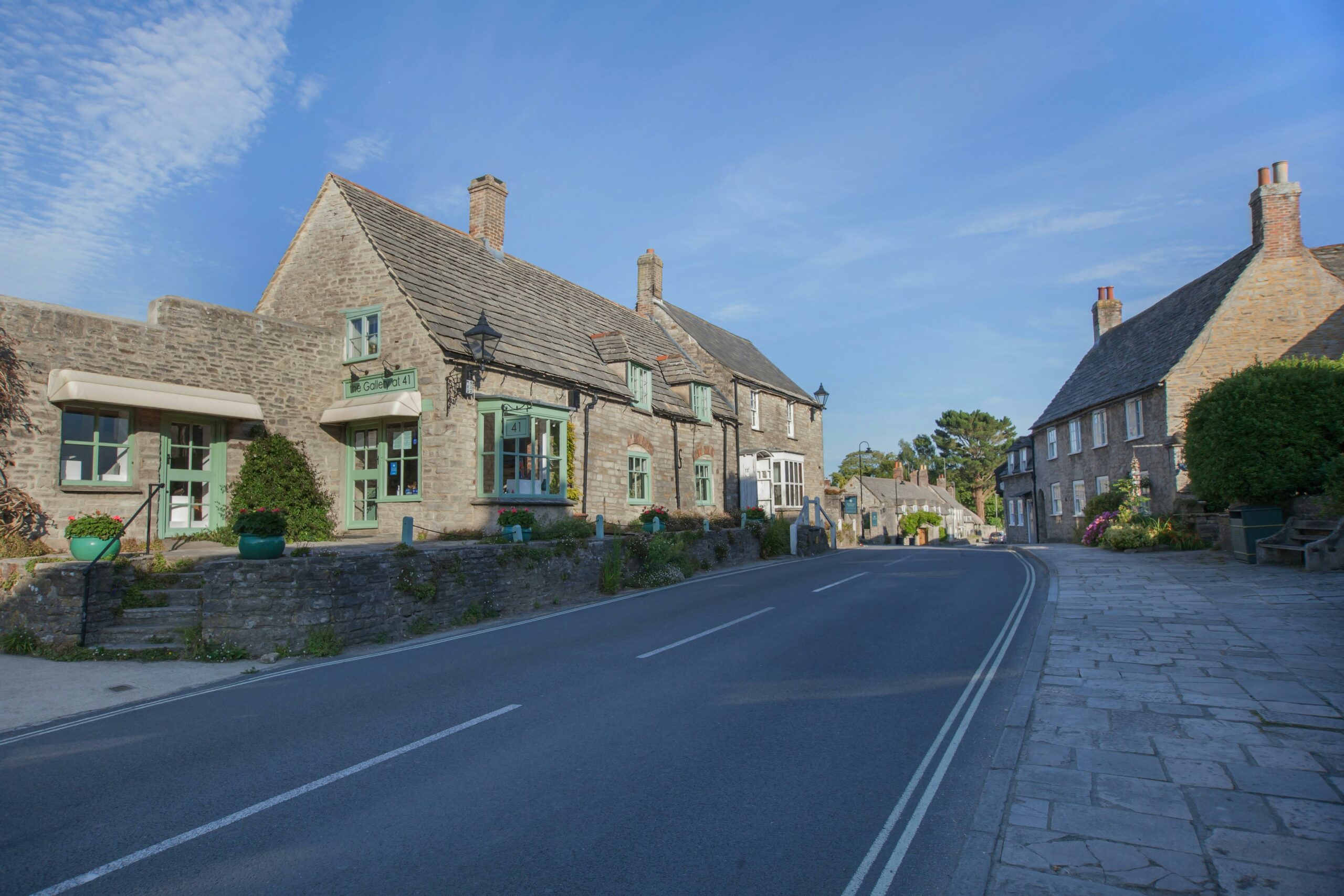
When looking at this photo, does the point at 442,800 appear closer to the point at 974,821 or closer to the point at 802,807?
the point at 802,807

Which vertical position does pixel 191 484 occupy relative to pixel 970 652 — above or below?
above

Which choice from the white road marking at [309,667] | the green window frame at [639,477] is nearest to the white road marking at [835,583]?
the white road marking at [309,667]

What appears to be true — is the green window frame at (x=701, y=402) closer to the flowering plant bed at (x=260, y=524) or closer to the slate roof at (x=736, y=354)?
the slate roof at (x=736, y=354)

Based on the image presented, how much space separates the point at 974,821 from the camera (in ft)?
15.0

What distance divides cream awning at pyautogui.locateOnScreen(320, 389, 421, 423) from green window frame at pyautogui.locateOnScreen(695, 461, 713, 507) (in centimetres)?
1178

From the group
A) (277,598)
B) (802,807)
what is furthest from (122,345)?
(802,807)

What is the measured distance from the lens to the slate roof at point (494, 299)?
17781 mm

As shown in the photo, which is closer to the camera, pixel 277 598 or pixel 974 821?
pixel 974 821

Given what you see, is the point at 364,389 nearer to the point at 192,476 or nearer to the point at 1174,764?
the point at 192,476

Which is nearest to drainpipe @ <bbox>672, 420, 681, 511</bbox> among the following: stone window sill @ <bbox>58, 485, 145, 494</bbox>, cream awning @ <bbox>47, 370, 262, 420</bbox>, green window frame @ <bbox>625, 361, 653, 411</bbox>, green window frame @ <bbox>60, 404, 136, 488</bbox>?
green window frame @ <bbox>625, 361, 653, 411</bbox>

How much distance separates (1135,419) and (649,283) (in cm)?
1994

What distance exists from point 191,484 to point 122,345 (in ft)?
9.67

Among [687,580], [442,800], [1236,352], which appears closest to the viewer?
[442,800]

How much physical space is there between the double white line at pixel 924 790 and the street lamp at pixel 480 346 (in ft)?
35.7
